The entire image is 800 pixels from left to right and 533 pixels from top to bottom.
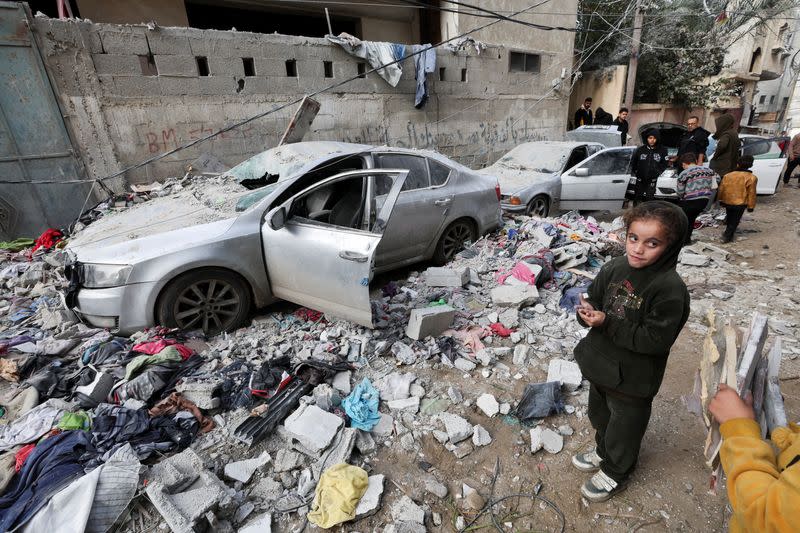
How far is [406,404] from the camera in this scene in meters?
2.98

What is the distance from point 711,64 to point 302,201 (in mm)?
21115

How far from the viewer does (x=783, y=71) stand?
2764cm

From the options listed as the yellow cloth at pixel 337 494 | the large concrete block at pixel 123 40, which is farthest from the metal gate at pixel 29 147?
the yellow cloth at pixel 337 494

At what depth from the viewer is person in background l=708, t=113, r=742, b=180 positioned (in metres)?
6.43

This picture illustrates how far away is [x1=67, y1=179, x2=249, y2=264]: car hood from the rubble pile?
0.71 metres

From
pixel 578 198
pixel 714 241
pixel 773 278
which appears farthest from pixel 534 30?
pixel 773 278

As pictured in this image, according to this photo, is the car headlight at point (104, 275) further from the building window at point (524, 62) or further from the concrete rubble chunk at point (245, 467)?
the building window at point (524, 62)

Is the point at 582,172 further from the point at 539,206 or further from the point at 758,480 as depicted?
the point at 758,480

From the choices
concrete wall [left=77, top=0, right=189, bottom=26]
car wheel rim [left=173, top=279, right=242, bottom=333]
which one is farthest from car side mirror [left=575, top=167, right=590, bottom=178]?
concrete wall [left=77, top=0, right=189, bottom=26]

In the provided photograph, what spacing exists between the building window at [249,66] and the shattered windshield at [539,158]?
5.31 metres

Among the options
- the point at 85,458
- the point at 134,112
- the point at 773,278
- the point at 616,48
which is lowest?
the point at 773,278

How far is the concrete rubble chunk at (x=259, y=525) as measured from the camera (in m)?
2.12

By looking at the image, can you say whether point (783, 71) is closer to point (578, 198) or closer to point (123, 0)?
point (578, 198)

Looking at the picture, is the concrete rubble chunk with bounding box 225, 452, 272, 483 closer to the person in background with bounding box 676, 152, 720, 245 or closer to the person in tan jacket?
the person in background with bounding box 676, 152, 720, 245
